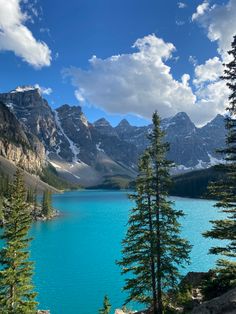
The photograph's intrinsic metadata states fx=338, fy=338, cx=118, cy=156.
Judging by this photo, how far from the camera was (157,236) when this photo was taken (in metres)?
26.8

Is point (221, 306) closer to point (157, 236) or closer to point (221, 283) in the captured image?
point (221, 283)

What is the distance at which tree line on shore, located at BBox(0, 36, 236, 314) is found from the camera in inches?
922

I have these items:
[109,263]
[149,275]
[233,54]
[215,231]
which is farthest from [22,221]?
[109,263]

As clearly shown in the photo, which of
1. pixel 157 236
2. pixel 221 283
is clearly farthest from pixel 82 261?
pixel 221 283

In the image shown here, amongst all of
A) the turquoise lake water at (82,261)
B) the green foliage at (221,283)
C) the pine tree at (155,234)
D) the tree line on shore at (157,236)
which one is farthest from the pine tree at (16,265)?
the green foliage at (221,283)

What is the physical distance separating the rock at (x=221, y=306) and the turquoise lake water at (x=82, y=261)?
27.2ft

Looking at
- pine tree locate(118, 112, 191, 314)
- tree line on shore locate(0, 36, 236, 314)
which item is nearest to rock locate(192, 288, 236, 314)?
tree line on shore locate(0, 36, 236, 314)

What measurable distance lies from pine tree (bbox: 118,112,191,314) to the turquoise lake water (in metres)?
2.40

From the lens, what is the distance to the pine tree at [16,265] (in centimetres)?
2989

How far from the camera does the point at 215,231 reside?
2325 cm

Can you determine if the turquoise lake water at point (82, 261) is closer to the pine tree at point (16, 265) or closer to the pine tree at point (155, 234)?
the pine tree at point (155, 234)

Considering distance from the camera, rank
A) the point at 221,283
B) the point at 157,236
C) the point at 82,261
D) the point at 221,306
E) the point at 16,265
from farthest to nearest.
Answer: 1. the point at 82,261
2. the point at 16,265
3. the point at 157,236
4. the point at 221,283
5. the point at 221,306

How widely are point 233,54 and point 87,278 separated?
47940 millimetres

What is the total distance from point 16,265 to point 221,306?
1973 cm
